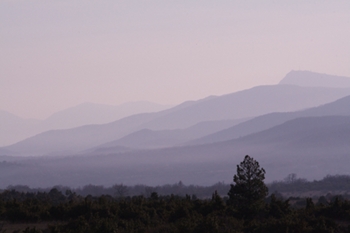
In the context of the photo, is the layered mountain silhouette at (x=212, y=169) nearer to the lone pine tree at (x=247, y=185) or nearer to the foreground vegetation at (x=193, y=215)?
the lone pine tree at (x=247, y=185)

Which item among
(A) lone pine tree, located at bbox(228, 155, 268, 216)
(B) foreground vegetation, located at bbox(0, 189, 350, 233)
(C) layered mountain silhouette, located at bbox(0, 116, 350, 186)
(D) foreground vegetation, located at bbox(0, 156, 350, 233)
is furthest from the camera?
(C) layered mountain silhouette, located at bbox(0, 116, 350, 186)

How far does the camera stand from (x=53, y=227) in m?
18.8

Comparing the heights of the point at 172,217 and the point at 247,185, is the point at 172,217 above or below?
below

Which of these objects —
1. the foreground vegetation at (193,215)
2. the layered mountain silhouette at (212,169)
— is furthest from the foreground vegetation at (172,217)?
the layered mountain silhouette at (212,169)

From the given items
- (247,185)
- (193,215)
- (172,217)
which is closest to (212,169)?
(247,185)

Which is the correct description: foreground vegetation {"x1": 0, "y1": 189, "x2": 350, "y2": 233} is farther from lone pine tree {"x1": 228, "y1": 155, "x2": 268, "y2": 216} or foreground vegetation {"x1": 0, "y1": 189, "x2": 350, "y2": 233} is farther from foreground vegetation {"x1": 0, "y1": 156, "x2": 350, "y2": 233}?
lone pine tree {"x1": 228, "y1": 155, "x2": 268, "y2": 216}

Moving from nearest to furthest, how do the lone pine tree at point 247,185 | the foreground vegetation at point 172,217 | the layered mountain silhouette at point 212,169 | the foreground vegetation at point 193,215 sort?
the foreground vegetation at point 172,217
the foreground vegetation at point 193,215
the lone pine tree at point 247,185
the layered mountain silhouette at point 212,169

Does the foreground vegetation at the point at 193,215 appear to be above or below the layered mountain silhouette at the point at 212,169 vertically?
below

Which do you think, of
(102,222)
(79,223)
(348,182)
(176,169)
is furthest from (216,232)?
(176,169)

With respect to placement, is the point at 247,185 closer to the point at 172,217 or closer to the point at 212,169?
the point at 172,217

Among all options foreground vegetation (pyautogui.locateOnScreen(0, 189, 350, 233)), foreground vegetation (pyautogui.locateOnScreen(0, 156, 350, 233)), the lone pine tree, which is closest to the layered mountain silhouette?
the lone pine tree

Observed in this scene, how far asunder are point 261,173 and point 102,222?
30.8 feet

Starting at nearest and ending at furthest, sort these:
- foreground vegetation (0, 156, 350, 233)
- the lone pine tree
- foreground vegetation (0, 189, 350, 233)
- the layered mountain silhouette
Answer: foreground vegetation (0, 189, 350, 233)
foreground vegetation (0, 156, 350, 233)
the lone pine tree
the layered mountain silhouette

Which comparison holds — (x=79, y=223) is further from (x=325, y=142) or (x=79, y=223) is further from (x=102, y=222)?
(x=325, y=142)
